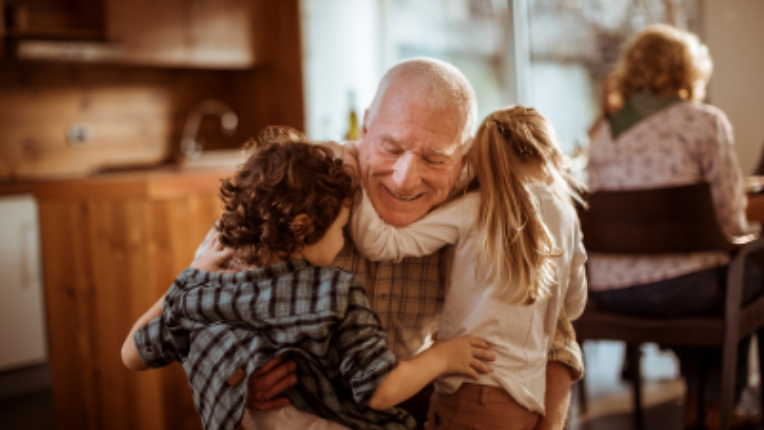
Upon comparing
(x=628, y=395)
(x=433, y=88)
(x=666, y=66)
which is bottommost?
(x=628, y=395)

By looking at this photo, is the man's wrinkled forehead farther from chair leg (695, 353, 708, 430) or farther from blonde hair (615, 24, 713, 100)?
chair leg (695, 353, 708, 430)

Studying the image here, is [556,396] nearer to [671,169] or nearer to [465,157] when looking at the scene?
[465,157]

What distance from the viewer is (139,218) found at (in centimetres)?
204

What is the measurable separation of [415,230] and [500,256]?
15 cm

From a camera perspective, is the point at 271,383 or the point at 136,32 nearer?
the point at 271,383

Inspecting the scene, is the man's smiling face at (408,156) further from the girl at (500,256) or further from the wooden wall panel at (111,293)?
the wooden wall panel at (111,293)

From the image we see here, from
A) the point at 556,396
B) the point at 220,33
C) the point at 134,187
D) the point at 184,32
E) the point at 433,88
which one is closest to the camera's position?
the point at 433,88

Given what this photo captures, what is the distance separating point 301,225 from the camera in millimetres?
1060

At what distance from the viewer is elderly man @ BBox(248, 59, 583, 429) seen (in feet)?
3.74

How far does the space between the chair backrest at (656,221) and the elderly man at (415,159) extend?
76 centimetres

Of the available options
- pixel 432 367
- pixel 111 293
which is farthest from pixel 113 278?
pixel 432 367

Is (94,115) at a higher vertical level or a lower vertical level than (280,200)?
higher

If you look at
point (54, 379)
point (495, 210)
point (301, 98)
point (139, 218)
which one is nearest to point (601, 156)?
point (495, 210)

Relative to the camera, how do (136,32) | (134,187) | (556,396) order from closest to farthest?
1. (556,396)
2. (134,187)
3. (136,32)
